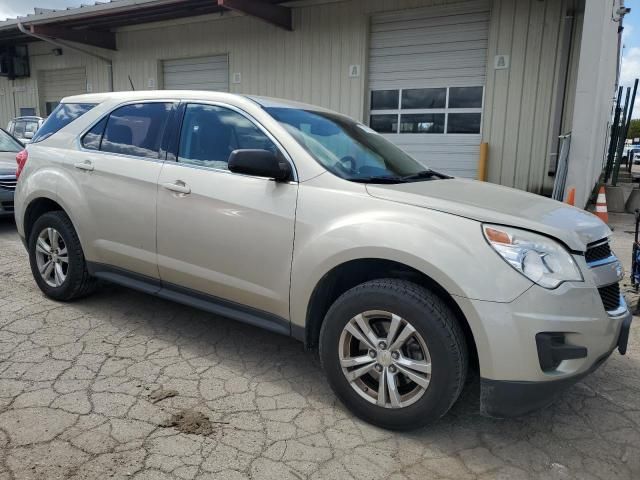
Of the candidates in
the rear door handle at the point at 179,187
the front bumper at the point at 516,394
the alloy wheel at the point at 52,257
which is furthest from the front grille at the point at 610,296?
the alloy wheel at the point at 52,257

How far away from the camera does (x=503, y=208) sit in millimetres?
2689

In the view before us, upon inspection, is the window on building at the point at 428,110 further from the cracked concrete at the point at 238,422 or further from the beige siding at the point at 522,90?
the cracked concrete at the point at 238,422

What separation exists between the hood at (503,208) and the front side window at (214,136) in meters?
0.90

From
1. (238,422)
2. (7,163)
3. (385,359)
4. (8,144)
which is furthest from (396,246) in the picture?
(8,144)

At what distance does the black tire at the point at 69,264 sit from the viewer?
416cm

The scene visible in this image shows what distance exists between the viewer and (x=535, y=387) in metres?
2.35

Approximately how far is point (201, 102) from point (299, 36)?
8.61m

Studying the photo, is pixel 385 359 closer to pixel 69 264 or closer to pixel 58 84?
pixel 69 264

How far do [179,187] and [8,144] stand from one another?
6.66 metres

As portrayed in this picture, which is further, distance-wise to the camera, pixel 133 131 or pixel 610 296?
pixel 133 131

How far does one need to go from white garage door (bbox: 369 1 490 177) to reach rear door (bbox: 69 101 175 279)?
7.49 metres

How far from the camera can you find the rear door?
3.62m

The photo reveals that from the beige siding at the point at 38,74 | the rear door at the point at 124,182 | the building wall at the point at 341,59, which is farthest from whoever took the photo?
the beige siding at the point at 38,74

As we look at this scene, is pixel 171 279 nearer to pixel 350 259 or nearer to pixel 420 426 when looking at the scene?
pixel 350 259
